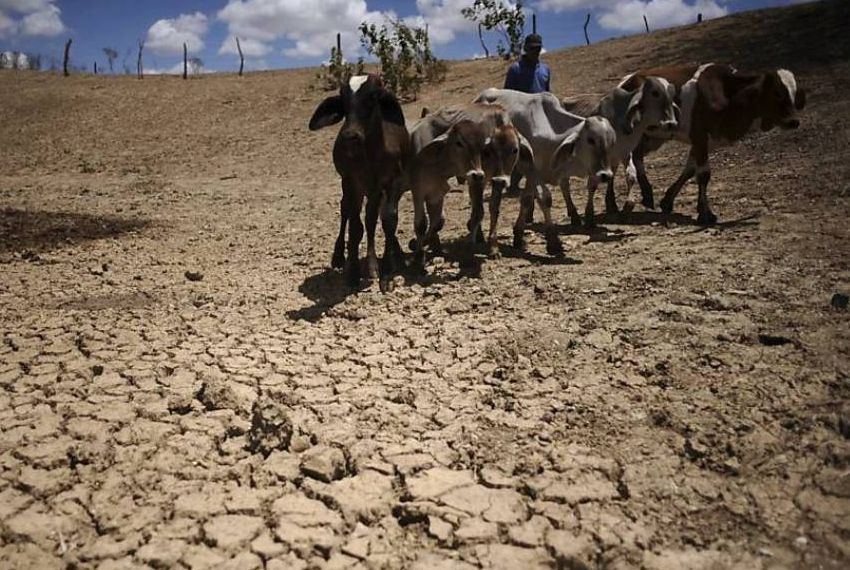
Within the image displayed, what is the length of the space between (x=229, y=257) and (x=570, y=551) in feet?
16.1

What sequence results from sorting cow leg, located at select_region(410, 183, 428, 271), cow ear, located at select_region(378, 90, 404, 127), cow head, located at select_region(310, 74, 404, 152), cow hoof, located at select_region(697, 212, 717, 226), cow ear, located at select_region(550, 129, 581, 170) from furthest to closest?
cow hoof, located at select_region(697, 212, 717, 226) < cow ear, located at select_region(550, 129, 581, 170) < cow leg, located at select_region(410, 183, 428, 271) < cow ear, located at select_region(378, 90, 404, 127) < cow head, located at select_region(310, 74, 404, 152)

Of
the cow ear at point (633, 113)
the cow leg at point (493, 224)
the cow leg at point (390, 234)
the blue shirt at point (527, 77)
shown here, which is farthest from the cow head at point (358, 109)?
the blue shirt at point (527, 77)

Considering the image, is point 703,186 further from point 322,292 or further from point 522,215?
point 322,292

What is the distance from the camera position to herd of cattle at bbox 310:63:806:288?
5242mm

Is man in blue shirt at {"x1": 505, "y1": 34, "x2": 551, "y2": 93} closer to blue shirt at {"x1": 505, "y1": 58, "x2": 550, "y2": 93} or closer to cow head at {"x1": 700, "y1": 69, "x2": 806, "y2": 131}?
blue shirt at {"x1": 505, "y1": 58, "x2": 550, "y2": 93}

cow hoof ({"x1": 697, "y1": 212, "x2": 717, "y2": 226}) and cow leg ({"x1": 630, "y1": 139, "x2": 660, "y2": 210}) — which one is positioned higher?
cow leg ({"x1": 630, "y1": 139, "x2": 660, "y2": 210})

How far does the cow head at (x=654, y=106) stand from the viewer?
668 centimetres

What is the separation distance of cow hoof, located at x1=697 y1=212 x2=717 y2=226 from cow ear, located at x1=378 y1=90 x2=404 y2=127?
3.27 m

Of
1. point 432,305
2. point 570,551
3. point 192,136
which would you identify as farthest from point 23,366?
point 192,136

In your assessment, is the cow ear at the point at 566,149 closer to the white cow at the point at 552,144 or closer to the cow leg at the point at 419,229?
the white cow at the point at 552,144

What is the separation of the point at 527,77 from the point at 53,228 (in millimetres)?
5977

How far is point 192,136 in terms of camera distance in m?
17.8

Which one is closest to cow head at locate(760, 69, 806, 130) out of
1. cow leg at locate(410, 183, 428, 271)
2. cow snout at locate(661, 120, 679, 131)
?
cow snout at locate(661, 120, 679, 131)

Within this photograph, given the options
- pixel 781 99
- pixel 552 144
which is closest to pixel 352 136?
pixel 552 144
